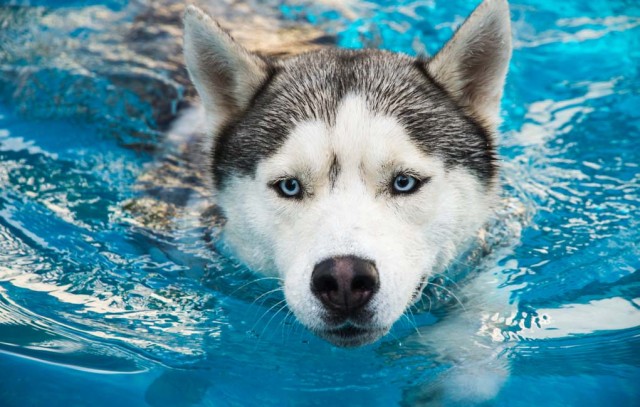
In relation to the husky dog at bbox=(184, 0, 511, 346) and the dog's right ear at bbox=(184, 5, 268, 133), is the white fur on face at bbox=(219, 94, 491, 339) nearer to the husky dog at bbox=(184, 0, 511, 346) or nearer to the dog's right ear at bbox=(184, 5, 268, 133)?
the husky dog at bbox=(184, 0, 511, 346)

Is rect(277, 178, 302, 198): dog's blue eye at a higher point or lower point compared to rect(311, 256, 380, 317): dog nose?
higher

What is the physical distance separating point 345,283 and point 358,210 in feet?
1.57

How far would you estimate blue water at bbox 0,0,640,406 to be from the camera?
13.0 feet

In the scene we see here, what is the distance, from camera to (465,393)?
3846mm

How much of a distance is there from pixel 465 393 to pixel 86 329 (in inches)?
83.8

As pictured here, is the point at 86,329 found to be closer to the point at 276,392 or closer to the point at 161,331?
the point at 161,331

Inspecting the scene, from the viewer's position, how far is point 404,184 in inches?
150

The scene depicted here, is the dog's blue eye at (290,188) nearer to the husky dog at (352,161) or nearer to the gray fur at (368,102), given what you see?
the husky dog at (352,161)

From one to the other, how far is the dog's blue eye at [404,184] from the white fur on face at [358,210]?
4 cm

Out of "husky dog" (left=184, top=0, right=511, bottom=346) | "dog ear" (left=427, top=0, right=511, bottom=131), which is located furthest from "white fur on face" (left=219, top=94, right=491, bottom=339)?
"dog ear" (left=427, top=0, right=511, bottom=131)

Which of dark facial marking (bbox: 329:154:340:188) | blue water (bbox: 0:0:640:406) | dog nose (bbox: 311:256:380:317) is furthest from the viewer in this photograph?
blue water (bbox: 0:0:640:406)

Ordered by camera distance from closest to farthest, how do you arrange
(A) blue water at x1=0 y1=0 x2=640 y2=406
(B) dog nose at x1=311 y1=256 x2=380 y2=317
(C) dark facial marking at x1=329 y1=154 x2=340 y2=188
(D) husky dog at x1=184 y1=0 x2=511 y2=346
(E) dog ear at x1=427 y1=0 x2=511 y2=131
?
(B) dog nose at x1=311 y1=256 x2=380 y2=317
(D) husky dog at x1=184 y1=0 x2=511 y2=346
(C) dark facial marking at x1=329 y1=154 x2=340 y2=188
(A) blue water at x1=0 y1=0 x2=640 y2=406
(E) dog ear at x1=427 y1=0 x2=511 y2=131

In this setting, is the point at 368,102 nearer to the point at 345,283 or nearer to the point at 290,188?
the point at 290,188

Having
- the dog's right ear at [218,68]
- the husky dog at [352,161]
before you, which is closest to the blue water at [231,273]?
the husky dog at [352,161]
